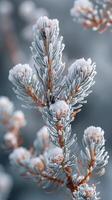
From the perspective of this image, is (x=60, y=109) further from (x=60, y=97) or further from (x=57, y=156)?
(x=57, y=156)

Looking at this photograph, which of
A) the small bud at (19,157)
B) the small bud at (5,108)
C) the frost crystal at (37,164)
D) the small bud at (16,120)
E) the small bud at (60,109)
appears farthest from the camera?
the small bud at (16,120)

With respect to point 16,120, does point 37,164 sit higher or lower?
lower

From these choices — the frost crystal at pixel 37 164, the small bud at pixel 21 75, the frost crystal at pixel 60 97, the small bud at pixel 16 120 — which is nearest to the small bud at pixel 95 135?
the frost crystal at pixel 60 97

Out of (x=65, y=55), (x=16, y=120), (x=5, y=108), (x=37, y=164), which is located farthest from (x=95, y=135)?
(x=65, y=55)

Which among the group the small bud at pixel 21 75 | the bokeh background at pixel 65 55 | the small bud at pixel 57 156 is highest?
the bokeh background at pixel 65 55

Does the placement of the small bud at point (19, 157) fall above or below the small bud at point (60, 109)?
above

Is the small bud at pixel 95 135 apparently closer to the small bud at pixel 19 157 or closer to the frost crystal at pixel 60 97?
the frost crystal at pixel 60 97

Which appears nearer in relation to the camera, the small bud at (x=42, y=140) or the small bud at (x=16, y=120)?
the small bud at (x=42, y=140)

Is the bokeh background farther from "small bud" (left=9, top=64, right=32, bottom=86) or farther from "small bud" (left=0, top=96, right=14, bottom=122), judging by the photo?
"small bud" (left=9, top=64, right=32, bottom=86)

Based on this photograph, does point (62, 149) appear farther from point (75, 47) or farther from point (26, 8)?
point (75, 47)
